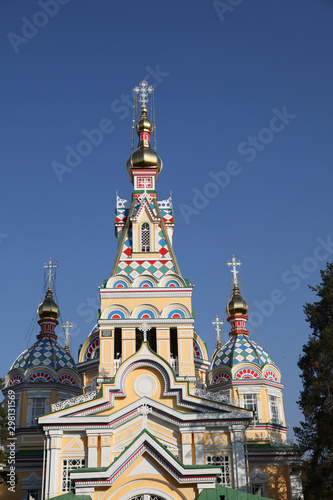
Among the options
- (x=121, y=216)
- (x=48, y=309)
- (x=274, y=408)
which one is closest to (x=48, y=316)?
(x=48, y=309)

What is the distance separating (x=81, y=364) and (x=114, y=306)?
5.86 m

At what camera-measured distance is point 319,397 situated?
20438 mm

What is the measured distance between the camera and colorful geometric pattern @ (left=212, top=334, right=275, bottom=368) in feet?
95.3

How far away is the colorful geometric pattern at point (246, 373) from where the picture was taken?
28.6 meters

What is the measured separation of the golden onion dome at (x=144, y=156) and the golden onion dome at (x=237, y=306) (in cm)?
818

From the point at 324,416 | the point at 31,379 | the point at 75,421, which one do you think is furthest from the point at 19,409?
the point at 324,416

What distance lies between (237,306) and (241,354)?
11.6 ft

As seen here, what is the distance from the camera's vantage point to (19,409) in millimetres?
28297

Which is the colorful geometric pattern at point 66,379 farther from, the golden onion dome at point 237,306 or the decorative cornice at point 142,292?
the golden onion dome at point 237,306

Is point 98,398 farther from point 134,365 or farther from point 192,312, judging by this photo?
point 192,312

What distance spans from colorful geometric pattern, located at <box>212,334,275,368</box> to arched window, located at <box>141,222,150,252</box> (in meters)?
6.57

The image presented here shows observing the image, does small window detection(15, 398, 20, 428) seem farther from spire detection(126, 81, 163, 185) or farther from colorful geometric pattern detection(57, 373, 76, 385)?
spire detection(126, 81, 163, 185)

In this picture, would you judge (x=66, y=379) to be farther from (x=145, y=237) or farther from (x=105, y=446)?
(x=105, y=446)

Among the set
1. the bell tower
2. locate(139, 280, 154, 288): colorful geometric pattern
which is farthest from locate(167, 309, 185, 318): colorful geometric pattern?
locate(139, 280, 154, 288): colorful geometric pattern
